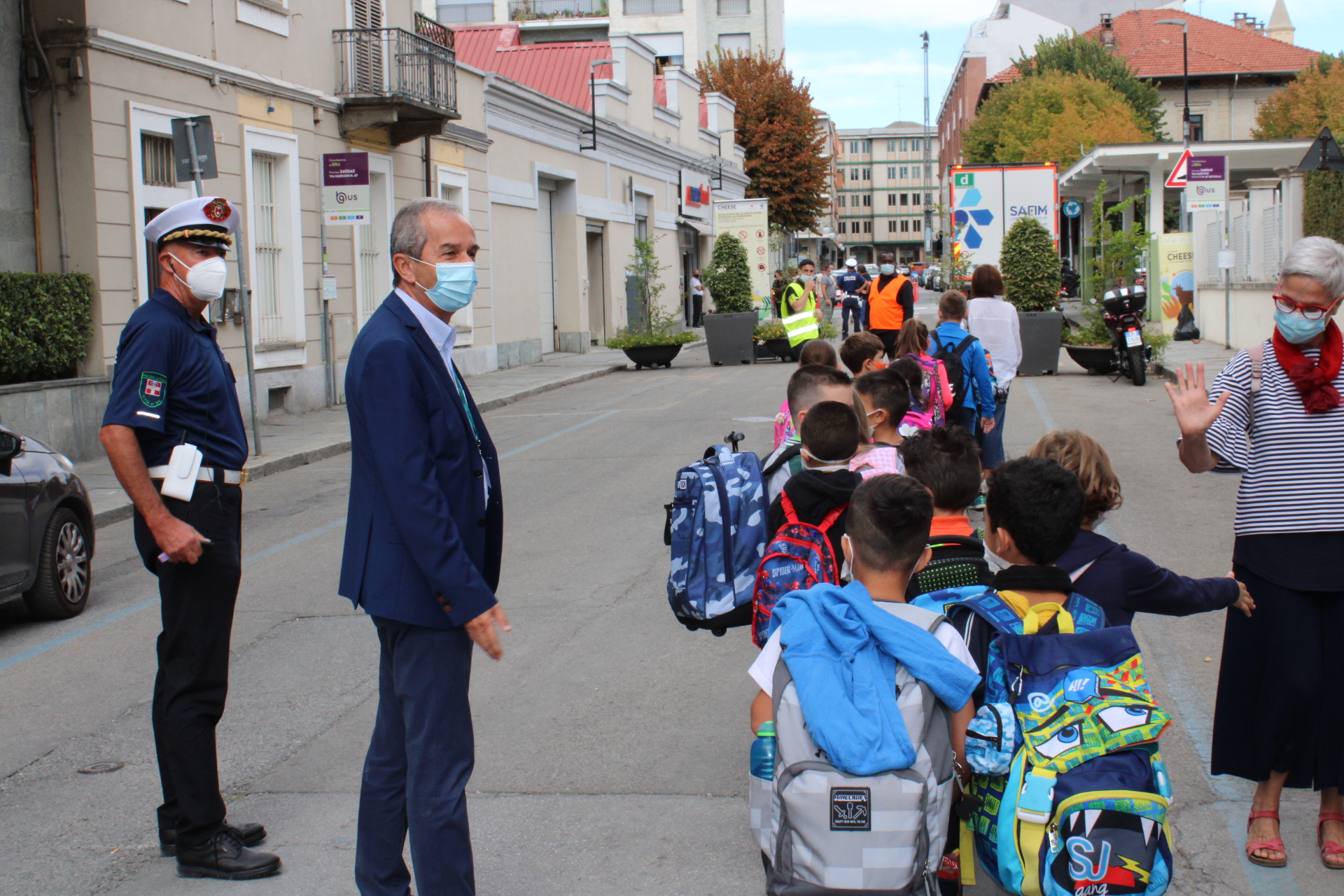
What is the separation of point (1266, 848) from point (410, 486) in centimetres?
288

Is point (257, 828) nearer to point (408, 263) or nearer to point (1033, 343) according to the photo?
point (408, 263)

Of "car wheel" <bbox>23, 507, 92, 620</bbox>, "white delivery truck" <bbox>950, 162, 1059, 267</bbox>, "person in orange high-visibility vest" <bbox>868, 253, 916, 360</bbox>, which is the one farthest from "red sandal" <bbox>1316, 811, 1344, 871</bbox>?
"white delivery truck" <bbox>950, 162, 1059, 267</bbox>

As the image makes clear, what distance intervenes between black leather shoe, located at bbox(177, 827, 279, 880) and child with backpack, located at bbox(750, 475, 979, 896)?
6.29ft

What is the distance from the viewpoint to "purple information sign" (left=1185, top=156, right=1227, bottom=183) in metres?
21.0

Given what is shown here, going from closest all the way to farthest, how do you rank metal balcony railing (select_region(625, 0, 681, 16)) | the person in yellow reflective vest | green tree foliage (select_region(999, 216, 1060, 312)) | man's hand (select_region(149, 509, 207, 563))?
man's hand (select_region(149, 509, 207, 563)), the person in yellow reflective vest, green tree foliage (select_region(999, 216, 1060, 312)), metal balcony railing (select_region(625, 0, 681, 16))

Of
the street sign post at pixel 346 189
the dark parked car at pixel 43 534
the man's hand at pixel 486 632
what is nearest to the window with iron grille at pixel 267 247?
the street sign post at pixel 346 189

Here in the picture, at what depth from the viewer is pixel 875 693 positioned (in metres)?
2.72

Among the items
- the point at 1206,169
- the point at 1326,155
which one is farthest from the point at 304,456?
the point at 1206,169

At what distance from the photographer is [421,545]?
123 inches

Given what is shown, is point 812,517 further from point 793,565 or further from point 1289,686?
point 1289,686

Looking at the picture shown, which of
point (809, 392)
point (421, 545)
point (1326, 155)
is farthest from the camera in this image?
point (1326, 155)

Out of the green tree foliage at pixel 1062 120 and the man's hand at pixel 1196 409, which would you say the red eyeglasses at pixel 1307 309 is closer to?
the man's hand at pixel 1196 409

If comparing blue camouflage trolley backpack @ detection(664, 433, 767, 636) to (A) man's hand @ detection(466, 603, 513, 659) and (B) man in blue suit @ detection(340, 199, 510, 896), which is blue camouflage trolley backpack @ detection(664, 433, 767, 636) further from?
(A) man's hand @ detection(466, 603, 513, 659)

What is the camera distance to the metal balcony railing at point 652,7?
5647 centimetres
